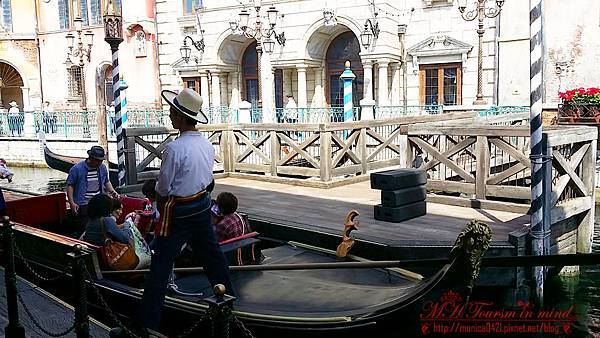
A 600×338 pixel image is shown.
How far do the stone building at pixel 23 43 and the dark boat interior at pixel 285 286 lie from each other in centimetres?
2619

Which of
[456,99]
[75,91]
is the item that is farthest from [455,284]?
[75,91]

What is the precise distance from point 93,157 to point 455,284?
15.6 ft

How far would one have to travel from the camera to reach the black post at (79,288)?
3763mm

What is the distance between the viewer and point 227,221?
210 inches

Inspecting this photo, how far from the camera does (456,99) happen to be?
1842 cm

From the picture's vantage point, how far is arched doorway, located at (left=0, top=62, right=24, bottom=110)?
3127cm

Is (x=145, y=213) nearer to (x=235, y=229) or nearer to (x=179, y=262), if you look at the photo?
(x=179, y=262)

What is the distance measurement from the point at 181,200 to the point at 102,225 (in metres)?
1.48

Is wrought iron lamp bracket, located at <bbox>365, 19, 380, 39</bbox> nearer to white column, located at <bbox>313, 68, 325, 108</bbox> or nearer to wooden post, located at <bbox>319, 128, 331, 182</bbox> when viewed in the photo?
white column, located at <bbox>313, 68, 325, 108</bbox>

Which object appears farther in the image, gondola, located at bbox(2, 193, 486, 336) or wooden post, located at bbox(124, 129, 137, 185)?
wooden post, located at bbox(124, 129, 137, 185)

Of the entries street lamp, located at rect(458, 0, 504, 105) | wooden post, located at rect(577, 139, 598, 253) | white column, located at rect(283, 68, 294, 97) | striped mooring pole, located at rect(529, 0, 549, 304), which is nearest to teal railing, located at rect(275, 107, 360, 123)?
white column, located at rect(283, 68, 294, 97)

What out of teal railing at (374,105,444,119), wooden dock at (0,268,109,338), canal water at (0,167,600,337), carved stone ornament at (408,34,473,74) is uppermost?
carved stone ornament at (408,34,473,74)

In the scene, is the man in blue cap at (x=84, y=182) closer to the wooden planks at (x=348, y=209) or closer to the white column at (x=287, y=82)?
the wooden planks at (x=348, y=209)

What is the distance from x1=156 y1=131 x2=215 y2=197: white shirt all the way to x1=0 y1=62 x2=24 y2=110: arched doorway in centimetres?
3043
